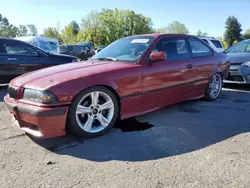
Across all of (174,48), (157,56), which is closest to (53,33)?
(174,48)

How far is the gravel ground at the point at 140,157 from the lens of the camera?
244 centimetres

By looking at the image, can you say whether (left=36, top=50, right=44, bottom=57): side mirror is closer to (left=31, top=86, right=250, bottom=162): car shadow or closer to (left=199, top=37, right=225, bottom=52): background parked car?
(left=31, top=86, right=250, bottom=162): car shadow

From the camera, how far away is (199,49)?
524 centimetres

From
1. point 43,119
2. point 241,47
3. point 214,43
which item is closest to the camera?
point 43,119

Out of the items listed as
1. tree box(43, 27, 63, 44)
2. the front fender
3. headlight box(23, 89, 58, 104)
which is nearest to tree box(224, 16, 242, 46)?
tree box(43, 27, 63, 44)

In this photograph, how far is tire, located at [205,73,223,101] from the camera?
5.45 metres

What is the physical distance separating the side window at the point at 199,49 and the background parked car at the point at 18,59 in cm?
402

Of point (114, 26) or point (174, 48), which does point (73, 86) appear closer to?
point (174, 48)

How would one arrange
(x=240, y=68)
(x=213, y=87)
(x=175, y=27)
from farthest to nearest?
(x=175, y=27) < (x=240, y=68) < (x=213, y=87)

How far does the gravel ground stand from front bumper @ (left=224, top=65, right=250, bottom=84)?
111 inches

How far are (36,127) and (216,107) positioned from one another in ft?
11.5

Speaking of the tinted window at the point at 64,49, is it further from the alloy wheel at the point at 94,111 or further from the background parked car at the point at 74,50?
the alloy wheel at the point at 94,111

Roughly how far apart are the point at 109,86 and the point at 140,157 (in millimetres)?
1112

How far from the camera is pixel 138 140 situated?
3.37 meters
